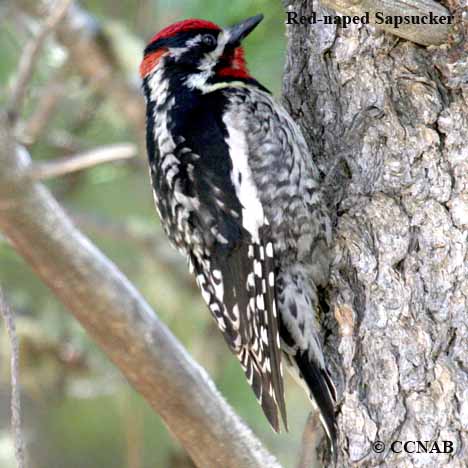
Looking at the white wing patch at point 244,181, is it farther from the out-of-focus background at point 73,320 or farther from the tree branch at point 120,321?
the out-of-focus background at point 73,320

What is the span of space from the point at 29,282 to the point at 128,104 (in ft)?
3.71

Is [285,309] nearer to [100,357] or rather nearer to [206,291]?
[206,291]

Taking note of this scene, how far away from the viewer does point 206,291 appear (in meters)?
3.16

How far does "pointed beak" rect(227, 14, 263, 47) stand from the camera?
11.2 feet

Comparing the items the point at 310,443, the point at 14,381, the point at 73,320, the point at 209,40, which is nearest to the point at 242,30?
the point at 209,40

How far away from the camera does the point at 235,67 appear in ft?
11.5

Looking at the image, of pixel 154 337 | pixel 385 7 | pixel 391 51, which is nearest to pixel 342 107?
pixel 391 51

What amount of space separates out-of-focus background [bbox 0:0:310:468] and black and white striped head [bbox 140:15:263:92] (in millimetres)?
1366

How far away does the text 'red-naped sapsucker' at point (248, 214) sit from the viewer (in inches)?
117

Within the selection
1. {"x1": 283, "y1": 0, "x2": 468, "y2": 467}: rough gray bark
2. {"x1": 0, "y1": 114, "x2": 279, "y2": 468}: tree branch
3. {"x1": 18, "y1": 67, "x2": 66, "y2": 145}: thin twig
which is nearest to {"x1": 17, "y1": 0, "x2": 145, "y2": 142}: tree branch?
{"x1": 18, "y1": 67, "x2": 66, "y2": 145}: thin twig

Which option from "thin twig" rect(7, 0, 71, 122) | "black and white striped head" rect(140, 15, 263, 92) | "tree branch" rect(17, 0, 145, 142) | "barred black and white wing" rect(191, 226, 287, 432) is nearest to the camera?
"thin twig" rect(7, 0, 71, 122)

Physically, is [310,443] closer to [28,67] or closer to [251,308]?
[251,308]

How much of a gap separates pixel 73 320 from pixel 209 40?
2.26 meters

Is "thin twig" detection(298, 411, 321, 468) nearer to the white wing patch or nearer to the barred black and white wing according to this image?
the barred black and white wing
